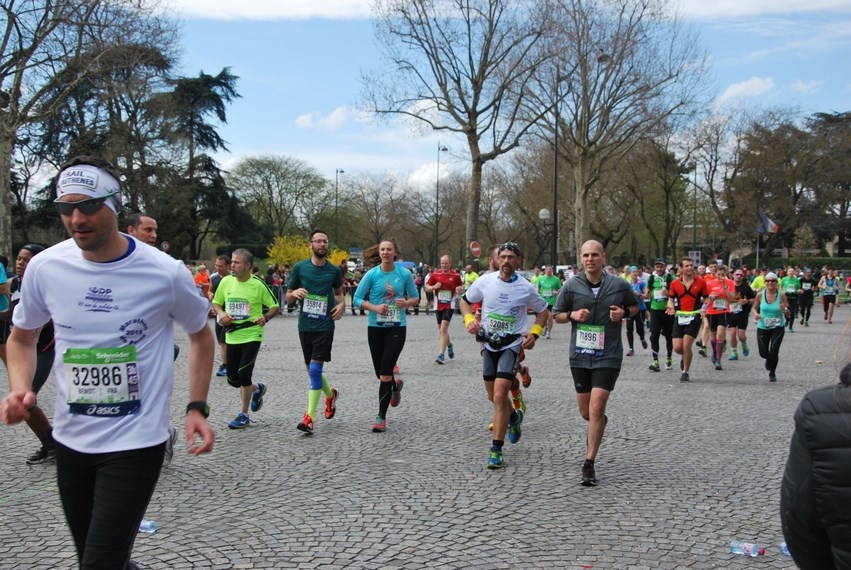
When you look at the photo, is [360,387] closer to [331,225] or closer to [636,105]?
[636,105]

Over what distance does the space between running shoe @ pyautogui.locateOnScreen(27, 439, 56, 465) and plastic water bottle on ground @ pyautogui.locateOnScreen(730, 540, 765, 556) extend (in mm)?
5153

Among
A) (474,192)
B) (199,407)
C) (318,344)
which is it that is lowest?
(318,344)

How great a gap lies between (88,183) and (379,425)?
528cm

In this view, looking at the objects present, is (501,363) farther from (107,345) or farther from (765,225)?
(765,225)

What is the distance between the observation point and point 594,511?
17.1ft

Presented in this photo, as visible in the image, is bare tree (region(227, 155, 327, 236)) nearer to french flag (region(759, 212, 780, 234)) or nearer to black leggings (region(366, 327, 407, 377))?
french flag (region(759, 212, 780, 234))

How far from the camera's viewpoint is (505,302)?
700 cm

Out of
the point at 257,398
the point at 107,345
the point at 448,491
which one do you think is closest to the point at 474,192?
the point at 257,398

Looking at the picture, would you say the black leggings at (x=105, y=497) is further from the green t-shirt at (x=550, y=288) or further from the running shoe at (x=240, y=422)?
the green t-shirt at (x=550, y=288)

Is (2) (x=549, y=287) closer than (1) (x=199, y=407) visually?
No

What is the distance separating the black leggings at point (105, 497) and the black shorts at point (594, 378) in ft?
13.2

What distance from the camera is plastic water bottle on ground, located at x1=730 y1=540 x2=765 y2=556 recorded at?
14.5 feet

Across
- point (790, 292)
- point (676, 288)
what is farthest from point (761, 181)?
point (676, 288)

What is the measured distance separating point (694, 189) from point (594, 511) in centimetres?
5857
